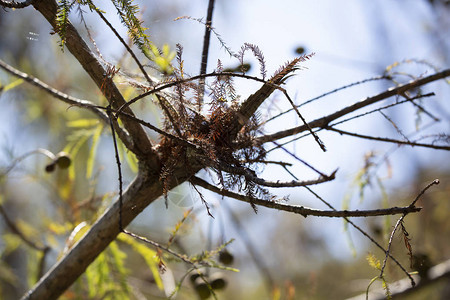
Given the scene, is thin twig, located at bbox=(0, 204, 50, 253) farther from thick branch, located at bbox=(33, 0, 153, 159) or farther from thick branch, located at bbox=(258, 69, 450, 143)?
thick branch, located at bbox=(258, 69, 450, 143)

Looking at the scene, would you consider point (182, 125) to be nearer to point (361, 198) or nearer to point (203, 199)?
point (203, 199)

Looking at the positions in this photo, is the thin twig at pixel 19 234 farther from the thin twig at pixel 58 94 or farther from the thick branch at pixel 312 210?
the thick branch at pixel 312 210

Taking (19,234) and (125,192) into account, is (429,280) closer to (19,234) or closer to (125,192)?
(125,192)

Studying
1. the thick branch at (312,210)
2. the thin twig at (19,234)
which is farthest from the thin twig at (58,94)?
the thin twig at (19,234)

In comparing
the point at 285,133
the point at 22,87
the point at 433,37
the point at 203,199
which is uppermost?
the point at 22,87

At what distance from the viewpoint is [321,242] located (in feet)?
9.68

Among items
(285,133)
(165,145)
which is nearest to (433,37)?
(285,133)

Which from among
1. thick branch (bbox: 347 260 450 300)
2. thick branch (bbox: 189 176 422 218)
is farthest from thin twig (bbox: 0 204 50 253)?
thick branch (bbox: 347 260 450 300)

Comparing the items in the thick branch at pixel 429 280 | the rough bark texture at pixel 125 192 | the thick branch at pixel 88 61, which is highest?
the thick branch at pixel 88 61

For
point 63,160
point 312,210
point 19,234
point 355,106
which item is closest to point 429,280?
point 355,106

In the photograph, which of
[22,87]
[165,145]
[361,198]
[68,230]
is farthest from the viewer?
[22,87]

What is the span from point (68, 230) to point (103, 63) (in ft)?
2.75

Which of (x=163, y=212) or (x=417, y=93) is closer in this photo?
(x=417, y=93)

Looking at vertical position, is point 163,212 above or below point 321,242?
above
